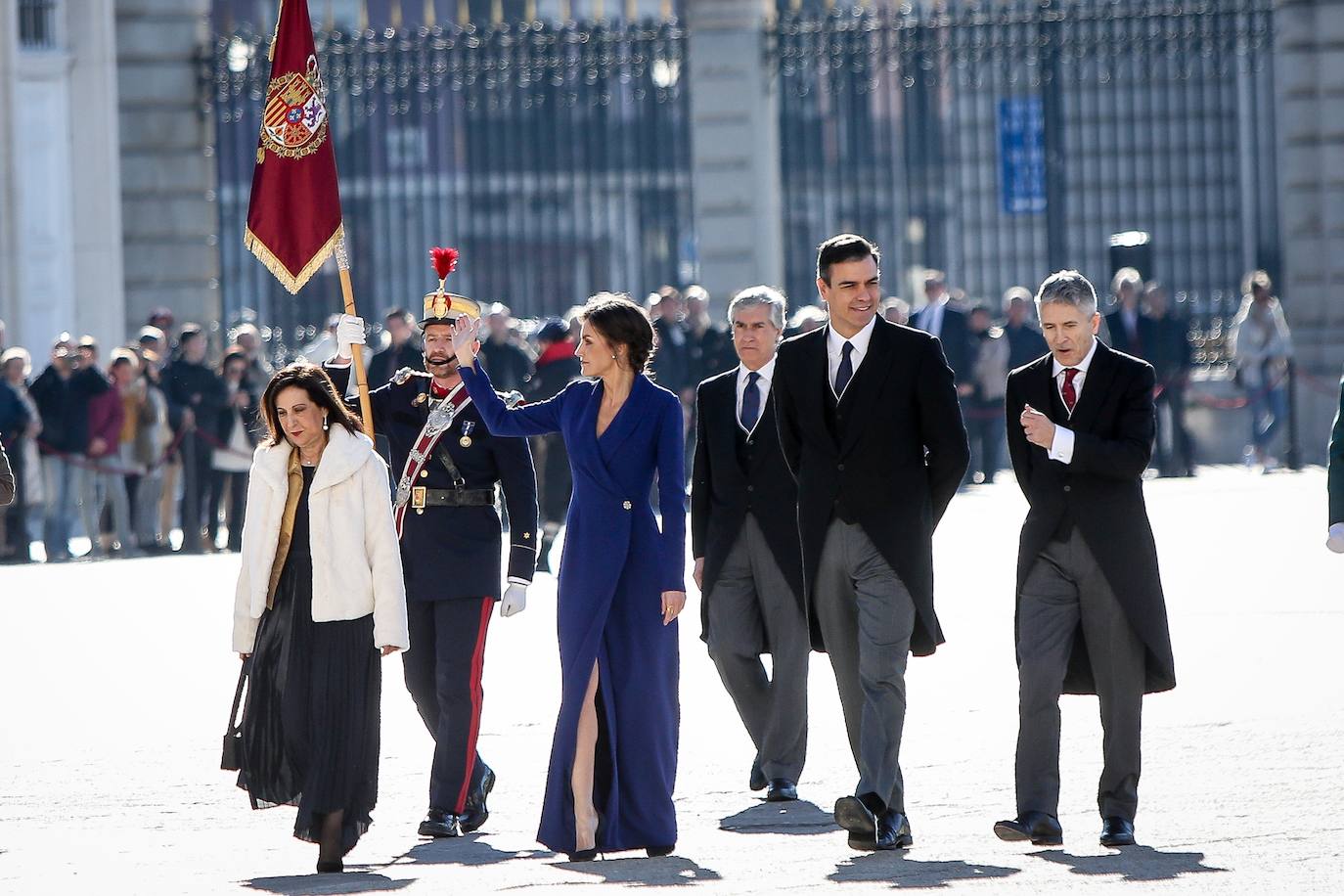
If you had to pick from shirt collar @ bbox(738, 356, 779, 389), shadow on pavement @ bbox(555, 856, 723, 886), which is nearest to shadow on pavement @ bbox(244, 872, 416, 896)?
shadow on pavement @ bbox(555, 856, 723, 886)

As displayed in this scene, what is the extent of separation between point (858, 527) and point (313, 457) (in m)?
1.51

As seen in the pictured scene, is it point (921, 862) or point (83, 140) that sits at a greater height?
point (83, 140)

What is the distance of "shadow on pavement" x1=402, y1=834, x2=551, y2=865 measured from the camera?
656cm

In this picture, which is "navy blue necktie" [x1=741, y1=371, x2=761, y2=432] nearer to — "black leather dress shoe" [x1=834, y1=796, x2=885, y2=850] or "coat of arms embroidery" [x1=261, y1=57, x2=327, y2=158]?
"coat of arms embroidery" [x1=261, y1=57, x2=327, y2=158]

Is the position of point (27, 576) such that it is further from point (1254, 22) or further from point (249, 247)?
point (1254, 22)

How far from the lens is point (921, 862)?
20.7 ft

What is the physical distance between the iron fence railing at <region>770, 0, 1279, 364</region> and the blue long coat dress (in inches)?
573

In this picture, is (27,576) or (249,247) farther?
(27,576)

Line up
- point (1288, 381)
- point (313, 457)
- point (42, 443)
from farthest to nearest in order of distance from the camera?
point (1288, 381) < point (42, 443) < point (313, 457)

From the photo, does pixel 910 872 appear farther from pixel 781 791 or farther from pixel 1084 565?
pixel 781 791

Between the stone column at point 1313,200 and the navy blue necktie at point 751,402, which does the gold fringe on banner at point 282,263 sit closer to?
the navy blue necktie at point 751,402

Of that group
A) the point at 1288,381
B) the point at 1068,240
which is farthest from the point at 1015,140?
the point at 1288,381

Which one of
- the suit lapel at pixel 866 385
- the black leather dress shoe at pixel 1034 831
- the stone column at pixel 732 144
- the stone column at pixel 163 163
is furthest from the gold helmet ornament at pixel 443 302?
the stone column at pixel 163 163

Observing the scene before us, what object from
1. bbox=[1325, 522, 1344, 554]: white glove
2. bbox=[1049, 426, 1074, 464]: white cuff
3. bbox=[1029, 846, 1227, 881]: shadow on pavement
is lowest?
bbox=[1029, 846, 1227, 881]: shadow on pavement
